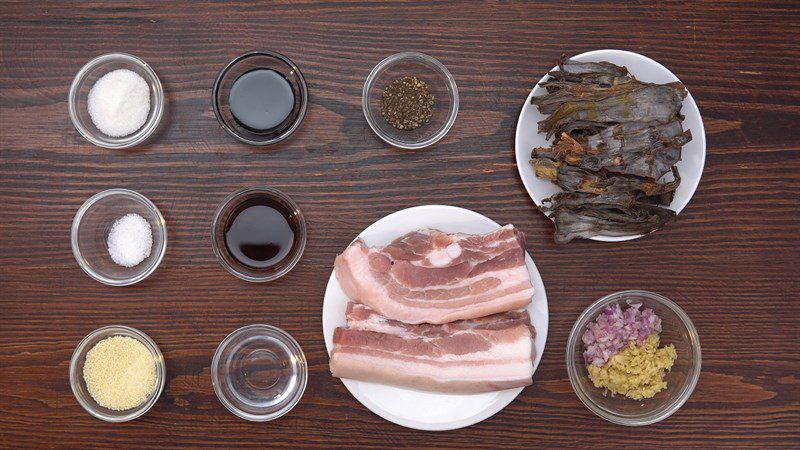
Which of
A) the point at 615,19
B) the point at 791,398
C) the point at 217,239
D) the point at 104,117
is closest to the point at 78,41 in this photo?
the point at 104,117

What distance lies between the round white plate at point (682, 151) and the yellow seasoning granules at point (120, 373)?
1.37 meters

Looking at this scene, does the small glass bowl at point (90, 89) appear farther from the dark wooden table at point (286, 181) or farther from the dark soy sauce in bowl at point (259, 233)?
the dark soy sauce in bowl at point (259, 233)

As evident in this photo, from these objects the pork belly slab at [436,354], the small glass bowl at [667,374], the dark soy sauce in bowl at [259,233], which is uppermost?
the dark soy sauce in bowl at [259,233]

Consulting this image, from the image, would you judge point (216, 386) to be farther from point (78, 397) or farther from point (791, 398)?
point (791, 398)

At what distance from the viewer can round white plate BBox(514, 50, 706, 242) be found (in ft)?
7.72

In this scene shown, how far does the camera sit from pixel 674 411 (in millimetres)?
2398

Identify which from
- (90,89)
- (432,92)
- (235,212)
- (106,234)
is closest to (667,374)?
(432,92)

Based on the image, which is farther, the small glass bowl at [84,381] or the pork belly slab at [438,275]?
the small glass bowl at [84,381]

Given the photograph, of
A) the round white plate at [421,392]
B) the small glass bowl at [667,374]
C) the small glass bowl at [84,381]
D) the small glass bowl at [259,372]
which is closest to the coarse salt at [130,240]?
the small glass bowl at [84,381]

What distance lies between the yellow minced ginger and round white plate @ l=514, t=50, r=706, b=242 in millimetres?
362

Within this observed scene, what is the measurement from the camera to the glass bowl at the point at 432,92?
2.41 meters

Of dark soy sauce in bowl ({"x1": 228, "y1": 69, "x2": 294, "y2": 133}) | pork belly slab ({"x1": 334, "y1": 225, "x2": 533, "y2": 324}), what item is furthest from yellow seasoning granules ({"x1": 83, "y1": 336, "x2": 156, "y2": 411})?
dark soy sauce in bowl ({"x1": 228, "y1": 69, "x2": 294, "y2": 133})

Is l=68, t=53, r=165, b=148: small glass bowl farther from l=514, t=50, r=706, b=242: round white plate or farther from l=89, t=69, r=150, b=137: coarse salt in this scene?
l=514, t=50, r=706, b=242: round white plate

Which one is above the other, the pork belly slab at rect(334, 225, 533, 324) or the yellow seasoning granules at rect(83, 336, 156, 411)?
the pork belly slab at rect(334, 225, 533, 324)
